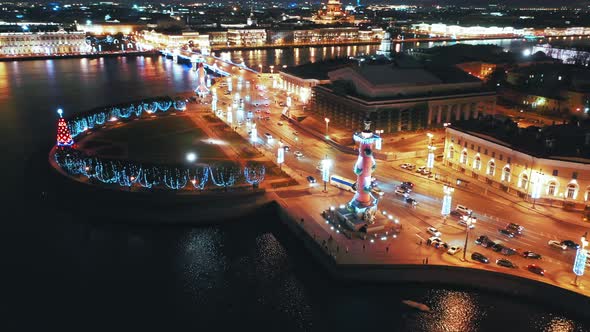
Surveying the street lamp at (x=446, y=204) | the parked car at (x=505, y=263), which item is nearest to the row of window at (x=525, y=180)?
the street lamp at (x=446, y=204)

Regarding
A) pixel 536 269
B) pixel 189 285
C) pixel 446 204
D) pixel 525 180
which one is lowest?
pixel 189 285

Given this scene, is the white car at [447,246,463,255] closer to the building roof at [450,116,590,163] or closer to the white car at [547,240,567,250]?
the white car at [547,240,567,250]

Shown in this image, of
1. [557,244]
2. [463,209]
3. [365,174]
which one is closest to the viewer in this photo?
[557,244]

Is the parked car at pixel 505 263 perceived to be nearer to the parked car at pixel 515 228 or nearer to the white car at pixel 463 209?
the parked car at pixel 515 228

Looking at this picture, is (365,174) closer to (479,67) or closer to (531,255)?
(531,255)

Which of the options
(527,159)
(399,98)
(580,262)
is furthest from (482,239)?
(399,98)

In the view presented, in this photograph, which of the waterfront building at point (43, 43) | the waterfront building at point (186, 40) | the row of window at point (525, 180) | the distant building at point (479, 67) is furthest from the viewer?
the waterfront building at point (186, 40)
